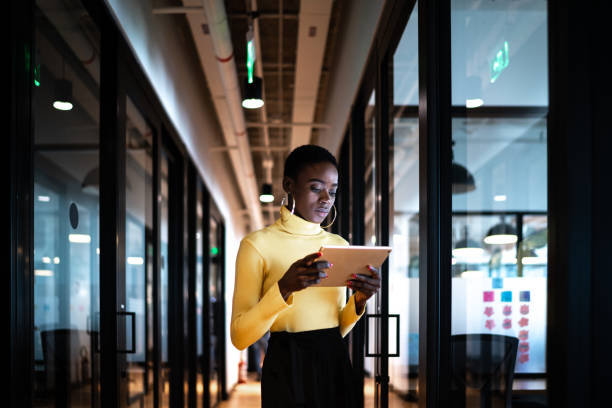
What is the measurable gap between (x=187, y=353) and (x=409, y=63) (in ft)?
16.1

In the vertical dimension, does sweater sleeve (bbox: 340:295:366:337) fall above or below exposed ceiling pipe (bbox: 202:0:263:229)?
below

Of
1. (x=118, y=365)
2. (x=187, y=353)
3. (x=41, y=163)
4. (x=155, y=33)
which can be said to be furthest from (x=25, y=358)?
(x=187, y=353)

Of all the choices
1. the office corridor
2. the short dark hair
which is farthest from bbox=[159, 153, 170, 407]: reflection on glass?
the short dark hair

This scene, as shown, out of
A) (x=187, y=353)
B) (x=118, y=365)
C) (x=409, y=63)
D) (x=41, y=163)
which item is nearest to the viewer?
(x=41, y=163)

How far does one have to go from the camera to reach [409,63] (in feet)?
9.84

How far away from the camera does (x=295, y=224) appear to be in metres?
2.08

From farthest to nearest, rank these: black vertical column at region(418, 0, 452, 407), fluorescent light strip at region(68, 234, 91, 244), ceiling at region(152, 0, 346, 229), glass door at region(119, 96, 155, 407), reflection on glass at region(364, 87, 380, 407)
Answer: ceiling at region(152, 0, 346, 229), glass door at region(119, 96, 155, 407), reflection on glass at region(364, 87, 380, 407), fluorescent light strip at region(68, 234, 91, 244), black vertical column at region(418, 0, 452, 407)

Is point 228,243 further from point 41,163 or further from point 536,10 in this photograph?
point 536,10

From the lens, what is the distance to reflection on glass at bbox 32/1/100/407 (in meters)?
2.61

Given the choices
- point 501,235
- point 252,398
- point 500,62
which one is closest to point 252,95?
point 500,62

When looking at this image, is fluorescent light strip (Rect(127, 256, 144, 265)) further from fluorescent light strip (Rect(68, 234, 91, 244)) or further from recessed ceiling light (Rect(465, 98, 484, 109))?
recessed ceiling light (Rect(465, 98, 484, 109))

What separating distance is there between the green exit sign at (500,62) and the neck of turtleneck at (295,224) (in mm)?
721

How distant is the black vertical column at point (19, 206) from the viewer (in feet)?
6.64

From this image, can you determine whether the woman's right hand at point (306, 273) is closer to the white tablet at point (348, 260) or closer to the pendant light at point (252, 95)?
the white tablet at point (348, 260)
